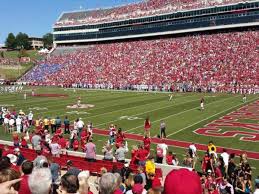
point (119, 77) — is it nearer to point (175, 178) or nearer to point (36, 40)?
point (175, 178)

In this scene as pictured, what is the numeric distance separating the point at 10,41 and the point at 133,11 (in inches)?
3048

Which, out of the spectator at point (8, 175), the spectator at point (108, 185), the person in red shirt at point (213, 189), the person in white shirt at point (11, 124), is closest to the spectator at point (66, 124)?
the person in white shirt at point (11, 124)

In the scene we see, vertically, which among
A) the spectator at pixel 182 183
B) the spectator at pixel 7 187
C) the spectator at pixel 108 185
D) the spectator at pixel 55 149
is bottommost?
the spectator at pixel 55 149

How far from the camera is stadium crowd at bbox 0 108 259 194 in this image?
4453mm

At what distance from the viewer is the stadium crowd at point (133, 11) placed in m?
72.1

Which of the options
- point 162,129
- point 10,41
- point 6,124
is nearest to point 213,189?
point 162,129

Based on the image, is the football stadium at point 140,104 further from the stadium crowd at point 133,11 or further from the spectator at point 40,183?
the stadium crowd at point 133,11

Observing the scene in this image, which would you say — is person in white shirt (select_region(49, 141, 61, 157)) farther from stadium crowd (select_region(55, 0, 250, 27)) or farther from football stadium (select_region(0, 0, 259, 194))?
stadium crowd (select_region(55, 0, 250, 27))

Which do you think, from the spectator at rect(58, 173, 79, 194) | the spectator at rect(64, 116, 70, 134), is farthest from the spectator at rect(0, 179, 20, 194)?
the spectator at rect(64, 116, 70, 134)

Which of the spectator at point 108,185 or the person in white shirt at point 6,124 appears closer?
the spectator at point 108,185

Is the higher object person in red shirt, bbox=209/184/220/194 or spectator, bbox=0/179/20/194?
spectator, bbox=0/179/20/194

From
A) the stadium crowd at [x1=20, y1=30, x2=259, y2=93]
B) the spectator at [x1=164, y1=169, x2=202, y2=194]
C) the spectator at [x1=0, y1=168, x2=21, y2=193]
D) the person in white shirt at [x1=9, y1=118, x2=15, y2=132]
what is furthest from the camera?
the stadium crowd at [x1=20, y1=30, x2=259, y2=93]

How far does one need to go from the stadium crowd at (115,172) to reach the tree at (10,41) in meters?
125

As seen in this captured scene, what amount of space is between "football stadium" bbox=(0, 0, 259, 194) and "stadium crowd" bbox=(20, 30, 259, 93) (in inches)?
8.9
